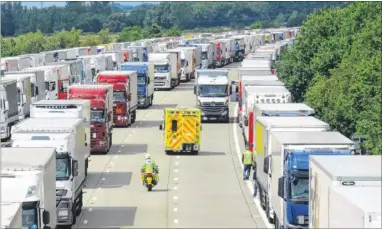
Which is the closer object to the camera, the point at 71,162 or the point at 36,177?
the point at 36,177

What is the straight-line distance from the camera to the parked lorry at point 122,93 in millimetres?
62156

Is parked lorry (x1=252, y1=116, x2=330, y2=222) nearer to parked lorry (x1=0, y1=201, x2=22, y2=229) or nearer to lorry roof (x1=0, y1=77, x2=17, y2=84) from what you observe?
parked lorry (x1=0, y1=201, x2=22, y2=229)

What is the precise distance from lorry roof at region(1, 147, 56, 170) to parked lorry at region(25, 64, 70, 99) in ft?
122

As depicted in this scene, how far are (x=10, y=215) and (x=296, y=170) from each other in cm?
985

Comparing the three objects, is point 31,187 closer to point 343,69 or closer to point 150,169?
point 150,169

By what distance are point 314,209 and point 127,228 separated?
11863 millimetres

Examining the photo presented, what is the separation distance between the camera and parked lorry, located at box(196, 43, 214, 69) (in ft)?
369

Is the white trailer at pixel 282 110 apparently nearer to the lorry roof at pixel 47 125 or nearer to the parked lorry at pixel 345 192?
the lorry roof at pixel 47 125

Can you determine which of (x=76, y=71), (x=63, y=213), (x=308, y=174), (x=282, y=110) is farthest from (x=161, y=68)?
(x=308, y=174)

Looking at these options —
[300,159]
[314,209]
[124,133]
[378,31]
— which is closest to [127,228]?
[300,159]

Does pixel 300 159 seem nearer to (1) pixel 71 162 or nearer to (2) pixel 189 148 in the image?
(1) pixel 71 162

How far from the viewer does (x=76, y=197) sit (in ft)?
118

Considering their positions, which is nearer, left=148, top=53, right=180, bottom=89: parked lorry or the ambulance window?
the ambulance window

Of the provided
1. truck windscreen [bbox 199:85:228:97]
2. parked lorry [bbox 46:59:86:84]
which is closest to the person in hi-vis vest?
truck windscreen [bbox 199:85:228:97]
